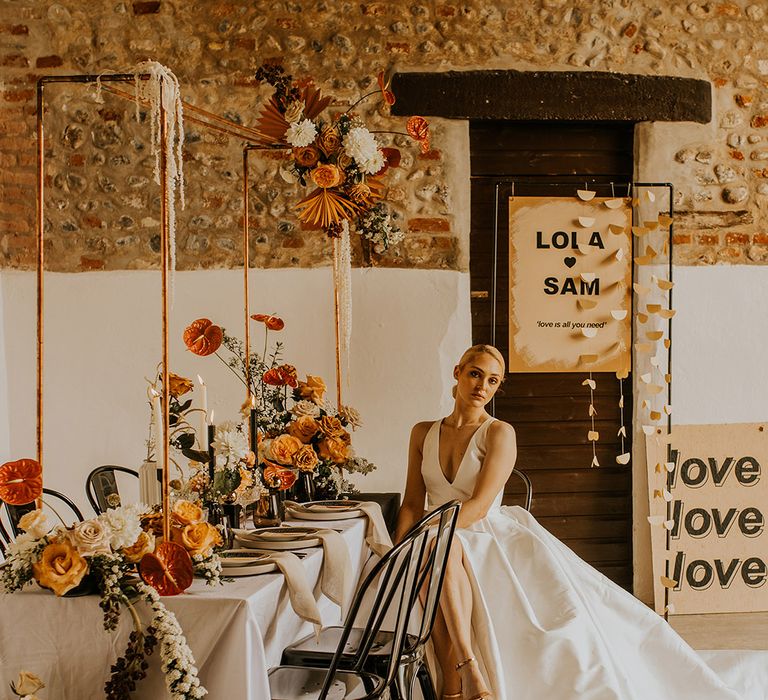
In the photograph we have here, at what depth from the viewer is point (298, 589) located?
237cm

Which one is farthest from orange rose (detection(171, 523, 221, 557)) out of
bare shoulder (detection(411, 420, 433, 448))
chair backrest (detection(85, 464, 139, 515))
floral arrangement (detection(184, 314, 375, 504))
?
chair backrest (detection(85, 464, 139, 515))

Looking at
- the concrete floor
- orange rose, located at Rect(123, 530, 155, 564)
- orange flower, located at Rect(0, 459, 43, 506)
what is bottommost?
the concrete floor

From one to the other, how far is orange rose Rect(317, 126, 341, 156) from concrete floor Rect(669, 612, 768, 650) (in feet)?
8.99

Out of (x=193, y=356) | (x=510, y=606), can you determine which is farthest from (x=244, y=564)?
(x=193, y=356)

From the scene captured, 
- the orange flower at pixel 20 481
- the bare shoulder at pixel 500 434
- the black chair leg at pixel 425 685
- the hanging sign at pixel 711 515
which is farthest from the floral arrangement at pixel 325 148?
the hanging sign at pixel 711 515

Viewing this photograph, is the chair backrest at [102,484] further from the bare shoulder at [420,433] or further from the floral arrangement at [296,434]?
the bare shoulder at [420,433]

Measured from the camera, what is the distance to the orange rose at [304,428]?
3547 mm

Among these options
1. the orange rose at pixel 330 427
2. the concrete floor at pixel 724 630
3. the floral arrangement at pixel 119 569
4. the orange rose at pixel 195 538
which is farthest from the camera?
the concrete floor at pixel 724 630

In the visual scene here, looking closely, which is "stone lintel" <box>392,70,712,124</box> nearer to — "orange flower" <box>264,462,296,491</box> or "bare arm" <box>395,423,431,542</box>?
"bare arm" <box>395,423,431,542</box>

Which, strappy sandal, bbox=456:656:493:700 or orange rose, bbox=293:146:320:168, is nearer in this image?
strappy sandal, bbox=456:656:493:700

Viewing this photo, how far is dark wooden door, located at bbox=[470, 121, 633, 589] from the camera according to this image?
Result: 15.5 ft

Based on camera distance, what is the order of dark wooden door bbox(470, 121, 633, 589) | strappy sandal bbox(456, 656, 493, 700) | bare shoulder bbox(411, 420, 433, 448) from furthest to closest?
dark wooden door bbox(470, 121, 633, 589) < bare shoulder bbox(411, 420, 433, 448) < strappy sandal bbox(456, 656, 493, 700)

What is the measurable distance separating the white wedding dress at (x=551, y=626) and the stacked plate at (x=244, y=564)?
2.92ft

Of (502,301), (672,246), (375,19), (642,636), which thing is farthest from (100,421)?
(672,246)
